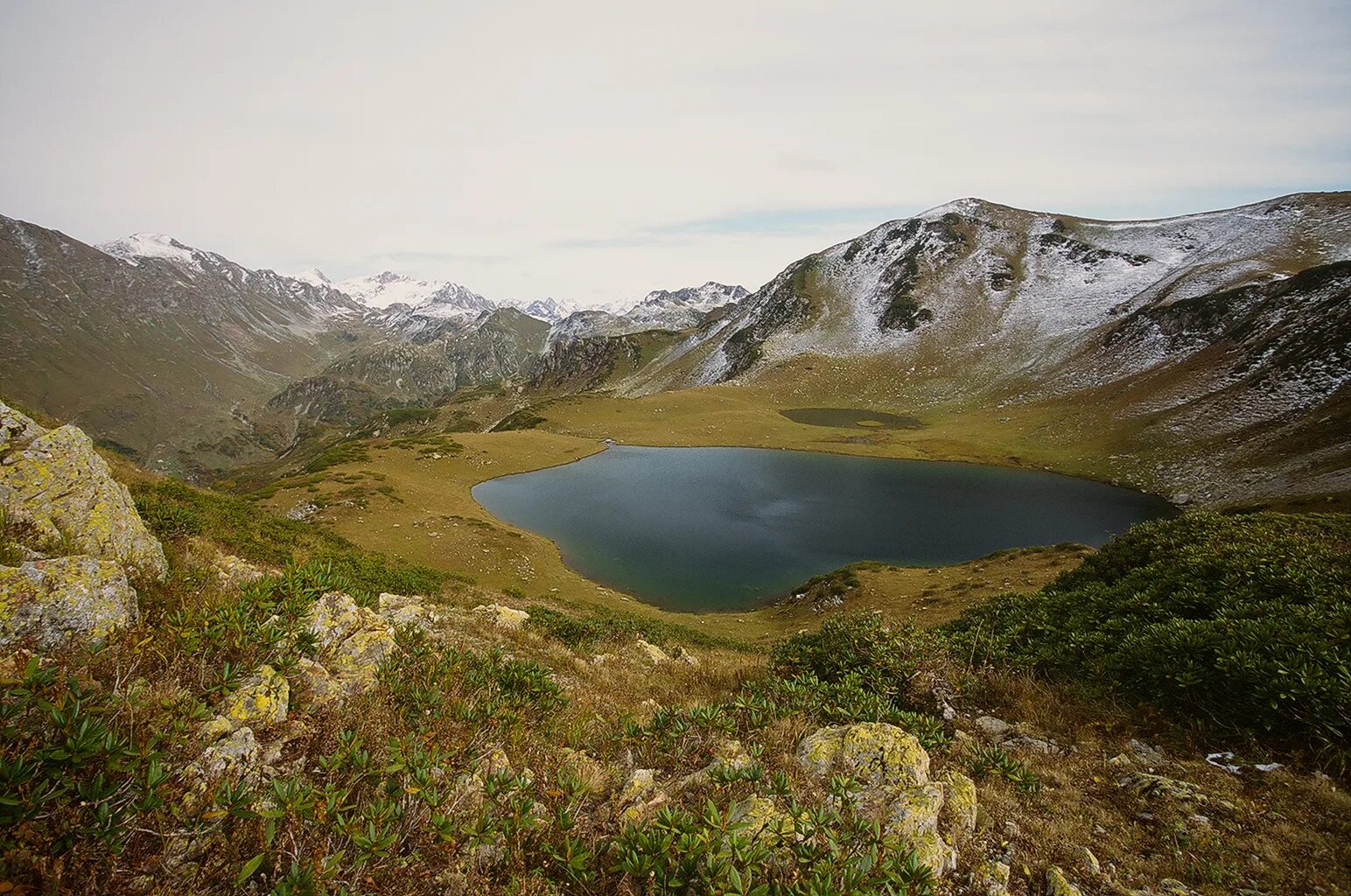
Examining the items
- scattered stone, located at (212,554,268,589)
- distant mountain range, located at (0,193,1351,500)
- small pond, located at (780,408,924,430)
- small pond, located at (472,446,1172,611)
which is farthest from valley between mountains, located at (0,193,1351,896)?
small pond, located at (780,408,924,430)

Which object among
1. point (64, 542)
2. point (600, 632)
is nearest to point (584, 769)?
point (64, 542)

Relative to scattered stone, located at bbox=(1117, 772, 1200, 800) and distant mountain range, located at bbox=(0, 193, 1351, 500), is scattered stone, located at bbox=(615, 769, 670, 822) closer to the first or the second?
scattered stone, located at bbox=(1117, 772, 1200, 800)

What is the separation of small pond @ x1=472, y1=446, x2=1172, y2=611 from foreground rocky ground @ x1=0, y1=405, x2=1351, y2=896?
2424cm

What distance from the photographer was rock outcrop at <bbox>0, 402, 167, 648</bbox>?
4891mm

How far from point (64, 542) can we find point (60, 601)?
2.33m

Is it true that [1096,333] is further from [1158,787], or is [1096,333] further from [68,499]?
[68,499]

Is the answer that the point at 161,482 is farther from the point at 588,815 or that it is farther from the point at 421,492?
the point at 421,492

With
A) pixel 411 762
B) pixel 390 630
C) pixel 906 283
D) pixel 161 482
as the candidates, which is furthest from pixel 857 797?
pixel 906 283

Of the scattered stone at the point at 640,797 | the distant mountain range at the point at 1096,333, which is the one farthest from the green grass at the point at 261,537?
the distant mountain range at the point at 1096,333

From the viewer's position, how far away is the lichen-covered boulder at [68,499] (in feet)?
22.1

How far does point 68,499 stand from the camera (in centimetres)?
724

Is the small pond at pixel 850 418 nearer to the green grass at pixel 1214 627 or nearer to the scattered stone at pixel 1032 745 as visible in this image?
the green grass at pixel 1214 627

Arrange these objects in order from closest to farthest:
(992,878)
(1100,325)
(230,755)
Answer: (230,755), (992,878), (1100,325)

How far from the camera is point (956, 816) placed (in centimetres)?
534
